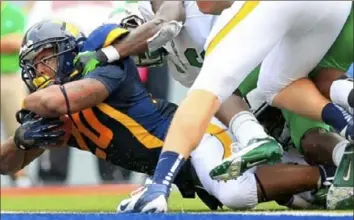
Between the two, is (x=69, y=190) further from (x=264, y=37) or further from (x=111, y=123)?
(x=264, y=37)

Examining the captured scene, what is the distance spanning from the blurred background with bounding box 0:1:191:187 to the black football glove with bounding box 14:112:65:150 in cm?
325

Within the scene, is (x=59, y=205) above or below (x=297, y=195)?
below

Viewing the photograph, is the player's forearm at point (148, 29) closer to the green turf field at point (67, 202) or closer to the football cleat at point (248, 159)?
the football cleat at point (248, 159)

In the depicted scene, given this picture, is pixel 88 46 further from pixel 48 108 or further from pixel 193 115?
pixel 193 115

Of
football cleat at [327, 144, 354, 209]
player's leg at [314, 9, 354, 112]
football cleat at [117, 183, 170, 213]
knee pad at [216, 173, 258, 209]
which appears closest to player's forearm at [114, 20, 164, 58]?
knee pad at [216, 173, 258, 209]

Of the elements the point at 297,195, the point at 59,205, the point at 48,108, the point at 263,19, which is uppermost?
the point at 263,19

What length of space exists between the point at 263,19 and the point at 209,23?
113cm

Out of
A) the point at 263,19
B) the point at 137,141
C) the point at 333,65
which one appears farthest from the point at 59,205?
the point at 263,19

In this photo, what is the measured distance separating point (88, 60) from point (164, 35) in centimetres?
32

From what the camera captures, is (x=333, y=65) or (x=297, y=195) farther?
(x=297, y=195)

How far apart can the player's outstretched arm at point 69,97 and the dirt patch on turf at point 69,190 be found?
3143 millimetres

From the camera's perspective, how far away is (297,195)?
457cm

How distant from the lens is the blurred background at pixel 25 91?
8070 millimetres

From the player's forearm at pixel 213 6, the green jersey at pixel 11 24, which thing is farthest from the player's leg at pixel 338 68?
the green jersey at pixel 11 24
